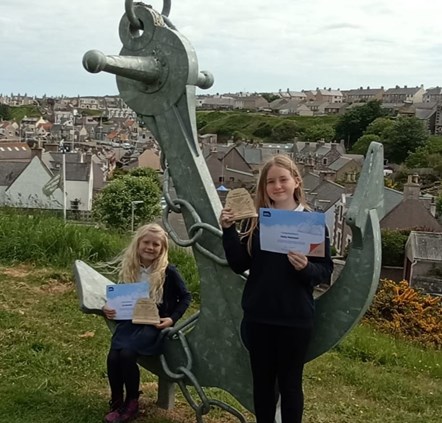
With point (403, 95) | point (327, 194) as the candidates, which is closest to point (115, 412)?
point (327, 194)

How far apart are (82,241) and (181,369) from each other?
166 inches

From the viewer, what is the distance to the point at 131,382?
11.6 feet

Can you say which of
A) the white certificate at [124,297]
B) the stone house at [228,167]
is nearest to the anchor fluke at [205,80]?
the white certificate at [124,297]

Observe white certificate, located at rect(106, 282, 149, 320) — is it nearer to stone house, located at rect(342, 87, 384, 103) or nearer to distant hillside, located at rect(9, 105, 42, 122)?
stone house, located at rect(342, 87, 384, 103)

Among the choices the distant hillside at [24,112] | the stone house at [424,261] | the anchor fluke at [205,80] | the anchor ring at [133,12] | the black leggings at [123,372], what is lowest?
the stone house at [424,261]

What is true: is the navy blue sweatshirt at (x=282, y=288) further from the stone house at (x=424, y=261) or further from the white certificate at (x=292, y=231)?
the stone house at (x=424, y=261)

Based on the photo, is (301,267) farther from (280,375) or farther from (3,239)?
(3,239)

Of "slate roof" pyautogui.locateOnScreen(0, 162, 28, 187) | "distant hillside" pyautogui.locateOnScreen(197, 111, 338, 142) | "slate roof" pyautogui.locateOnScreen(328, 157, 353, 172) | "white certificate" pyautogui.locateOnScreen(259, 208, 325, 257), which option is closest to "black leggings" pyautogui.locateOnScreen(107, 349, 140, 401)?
"white certificate" pyautogui.locateOnScreen(259, 208, 325, 257)

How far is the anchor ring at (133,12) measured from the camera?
3.29 meters

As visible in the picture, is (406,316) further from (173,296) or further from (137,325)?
(137,325)

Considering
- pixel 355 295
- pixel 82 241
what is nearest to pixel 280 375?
pixel 355 295

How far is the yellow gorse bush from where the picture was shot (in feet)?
31.4

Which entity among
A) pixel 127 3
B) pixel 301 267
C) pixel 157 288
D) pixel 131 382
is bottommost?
pixel 131 382

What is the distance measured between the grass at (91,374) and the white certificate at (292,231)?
1499 mm
